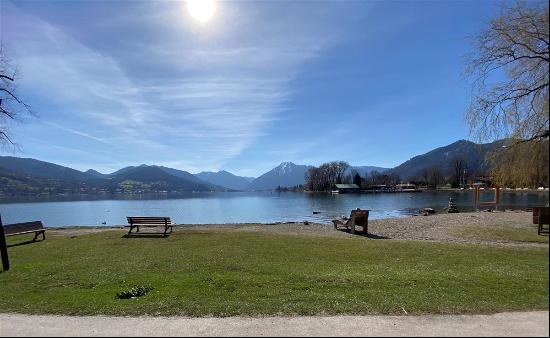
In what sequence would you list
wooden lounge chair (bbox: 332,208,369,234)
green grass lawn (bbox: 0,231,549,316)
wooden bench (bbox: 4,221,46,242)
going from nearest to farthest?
1. green grass lawn (bbox: 0,231,549,316)
2. wooden bench (bbox: 4,221,46,242)
3. wooden lounge chair (bbox: 332,208,369,234)

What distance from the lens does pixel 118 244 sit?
64.0 feet

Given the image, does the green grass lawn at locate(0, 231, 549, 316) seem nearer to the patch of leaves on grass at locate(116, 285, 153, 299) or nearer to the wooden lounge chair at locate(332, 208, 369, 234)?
the patch of leaves on grass at locate(116, 285, 153, 299)

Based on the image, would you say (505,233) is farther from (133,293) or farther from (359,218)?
(133,293)

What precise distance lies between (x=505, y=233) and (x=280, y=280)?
1844 centimetres

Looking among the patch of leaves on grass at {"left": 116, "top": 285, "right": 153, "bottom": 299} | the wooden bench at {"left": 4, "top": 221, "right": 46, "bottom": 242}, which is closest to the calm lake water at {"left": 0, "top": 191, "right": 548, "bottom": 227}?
the patch of leaves on grass at {"left": 116, "top": 285, "right": 153, "bottom": 299}

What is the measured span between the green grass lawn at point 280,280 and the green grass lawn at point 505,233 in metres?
6.81

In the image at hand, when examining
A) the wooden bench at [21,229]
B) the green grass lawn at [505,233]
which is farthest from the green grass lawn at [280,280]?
the wooden bench at [21,229]

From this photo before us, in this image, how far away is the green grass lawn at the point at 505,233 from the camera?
20.9 metres

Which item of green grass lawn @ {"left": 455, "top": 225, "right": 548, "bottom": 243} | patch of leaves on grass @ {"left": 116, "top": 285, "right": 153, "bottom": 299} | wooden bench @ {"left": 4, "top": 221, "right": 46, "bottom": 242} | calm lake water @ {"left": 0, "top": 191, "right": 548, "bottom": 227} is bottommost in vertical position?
calm lake water @ {"left": 0, "top": 191, "right": 548, "bottom": 227}

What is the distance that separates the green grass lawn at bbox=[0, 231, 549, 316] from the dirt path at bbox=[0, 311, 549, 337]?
448 millimetres

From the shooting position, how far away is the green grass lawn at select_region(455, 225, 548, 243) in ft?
68.7

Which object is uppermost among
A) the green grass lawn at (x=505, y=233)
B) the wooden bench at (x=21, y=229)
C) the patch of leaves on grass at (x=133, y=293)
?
the green grass lawn at (x=505, y=233)

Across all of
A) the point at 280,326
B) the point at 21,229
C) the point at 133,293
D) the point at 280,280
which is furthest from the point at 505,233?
the point at 21,229

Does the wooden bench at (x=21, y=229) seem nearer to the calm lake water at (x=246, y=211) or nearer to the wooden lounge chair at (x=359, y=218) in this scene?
the wooden lounge chair at (x=359, y=218)
